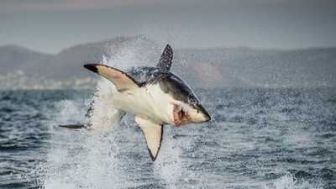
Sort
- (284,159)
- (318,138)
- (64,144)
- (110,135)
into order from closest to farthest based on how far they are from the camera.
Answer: (284,159)
(64,144)
(318,138)
(110,135)

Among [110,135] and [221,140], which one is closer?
[221,140]

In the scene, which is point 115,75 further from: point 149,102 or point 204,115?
point 204,115

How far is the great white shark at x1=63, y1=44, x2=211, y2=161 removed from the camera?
743 cm

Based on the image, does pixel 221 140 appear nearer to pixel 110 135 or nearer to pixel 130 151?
pixel 130 151

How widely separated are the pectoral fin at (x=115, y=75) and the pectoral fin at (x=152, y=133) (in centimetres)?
62

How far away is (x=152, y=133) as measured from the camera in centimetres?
892

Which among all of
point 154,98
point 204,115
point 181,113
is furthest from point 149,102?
point 204,115

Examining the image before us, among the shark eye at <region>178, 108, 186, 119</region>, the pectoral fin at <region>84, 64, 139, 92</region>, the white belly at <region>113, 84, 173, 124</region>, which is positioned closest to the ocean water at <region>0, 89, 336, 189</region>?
the white belly at <region>113, 84, 173, 124</region>

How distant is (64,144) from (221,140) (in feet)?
19.8

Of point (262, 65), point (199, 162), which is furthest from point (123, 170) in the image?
point (262, 65)

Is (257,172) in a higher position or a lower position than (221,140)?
lower

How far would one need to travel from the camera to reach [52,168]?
632 inches

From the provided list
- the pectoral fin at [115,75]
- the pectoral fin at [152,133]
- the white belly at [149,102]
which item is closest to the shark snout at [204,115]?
the white belly at [149,102]

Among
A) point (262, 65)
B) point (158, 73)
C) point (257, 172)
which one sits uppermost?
point (262, 65)
